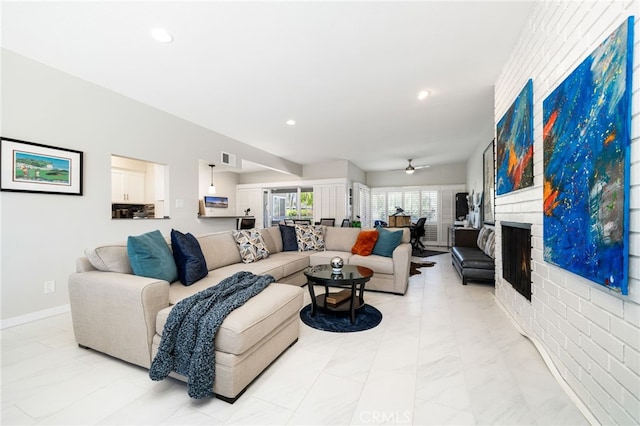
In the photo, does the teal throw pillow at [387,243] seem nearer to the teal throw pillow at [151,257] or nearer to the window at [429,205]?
the teal throw pillow at [151,257]

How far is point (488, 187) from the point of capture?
4.57 m

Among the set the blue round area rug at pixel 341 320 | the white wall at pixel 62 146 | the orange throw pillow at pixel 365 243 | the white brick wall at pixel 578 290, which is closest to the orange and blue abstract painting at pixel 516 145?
the white brick wall at pixel 578 290

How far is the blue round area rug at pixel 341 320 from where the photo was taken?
2379 millimetres

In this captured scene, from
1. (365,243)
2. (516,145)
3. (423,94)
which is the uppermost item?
(423,94)

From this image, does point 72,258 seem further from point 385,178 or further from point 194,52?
point 385,178

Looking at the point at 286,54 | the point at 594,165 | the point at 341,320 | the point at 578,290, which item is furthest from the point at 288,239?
the point at 594,165

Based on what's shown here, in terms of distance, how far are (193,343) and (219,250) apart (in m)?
1.66

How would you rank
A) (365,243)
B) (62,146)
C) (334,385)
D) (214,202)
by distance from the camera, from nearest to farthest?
1. (334,385)
2. (62,146)
3. (365,243)
4. (214,202)

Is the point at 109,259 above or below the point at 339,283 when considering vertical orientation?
above

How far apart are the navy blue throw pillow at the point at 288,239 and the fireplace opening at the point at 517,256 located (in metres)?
2.77

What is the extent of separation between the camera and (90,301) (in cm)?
187

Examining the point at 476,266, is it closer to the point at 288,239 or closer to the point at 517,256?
the point at 517,256

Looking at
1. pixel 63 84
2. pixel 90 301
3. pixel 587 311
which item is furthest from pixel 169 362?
pixel 63 84

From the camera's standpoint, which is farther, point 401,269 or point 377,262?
point 377,262
